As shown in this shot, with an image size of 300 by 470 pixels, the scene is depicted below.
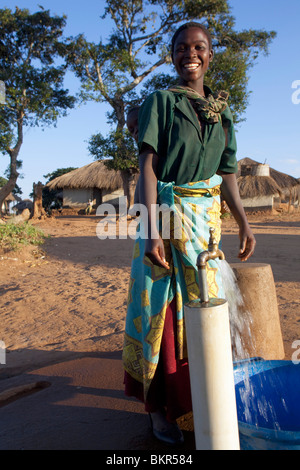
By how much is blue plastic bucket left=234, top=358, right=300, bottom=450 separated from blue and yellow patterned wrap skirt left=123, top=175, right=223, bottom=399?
0.27 m

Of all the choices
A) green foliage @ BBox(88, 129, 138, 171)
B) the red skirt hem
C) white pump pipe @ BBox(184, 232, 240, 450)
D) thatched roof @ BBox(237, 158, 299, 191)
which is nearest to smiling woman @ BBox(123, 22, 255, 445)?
the red skirt hem

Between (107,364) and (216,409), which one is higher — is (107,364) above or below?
below

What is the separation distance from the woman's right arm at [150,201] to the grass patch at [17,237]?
587cm

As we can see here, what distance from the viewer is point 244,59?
45.2 ft

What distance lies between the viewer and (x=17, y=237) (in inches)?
296

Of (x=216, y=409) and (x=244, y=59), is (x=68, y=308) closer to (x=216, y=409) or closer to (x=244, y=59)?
(x=216, y=409)

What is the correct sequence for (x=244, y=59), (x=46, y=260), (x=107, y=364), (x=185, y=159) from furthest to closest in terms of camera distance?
1. (x=244, y=59)
2. (x=46, y=260)
3. (x=107, y=364)
4. (x=185, y=159)

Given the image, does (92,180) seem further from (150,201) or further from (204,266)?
(204,266)

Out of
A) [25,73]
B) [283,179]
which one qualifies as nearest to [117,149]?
[25,73]

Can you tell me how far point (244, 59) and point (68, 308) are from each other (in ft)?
41.0

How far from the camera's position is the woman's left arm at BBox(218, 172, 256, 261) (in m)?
1.73

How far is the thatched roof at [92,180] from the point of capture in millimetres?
21922

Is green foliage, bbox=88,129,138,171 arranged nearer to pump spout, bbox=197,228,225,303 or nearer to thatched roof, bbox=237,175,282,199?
thatched roof, bbox=237,175,282,199
